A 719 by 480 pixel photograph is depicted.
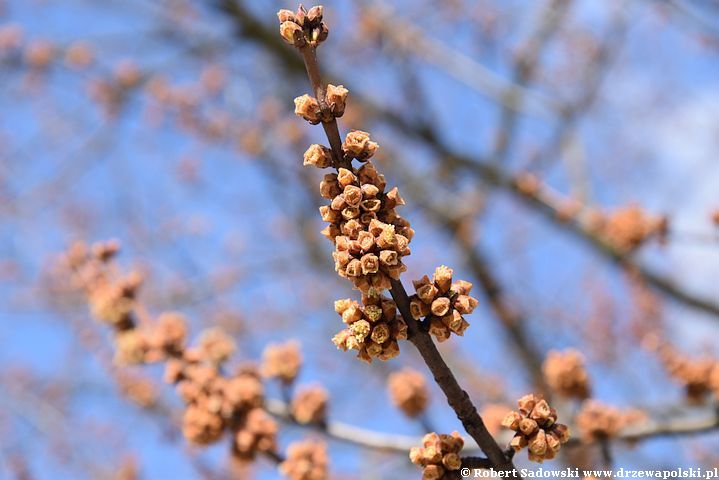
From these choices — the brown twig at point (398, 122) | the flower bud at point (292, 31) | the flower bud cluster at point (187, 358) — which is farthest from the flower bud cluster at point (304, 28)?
the brown twig at point (398, 122)

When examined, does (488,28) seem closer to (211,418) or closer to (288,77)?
(288,77)

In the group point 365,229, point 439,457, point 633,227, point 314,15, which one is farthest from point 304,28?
point 633,227

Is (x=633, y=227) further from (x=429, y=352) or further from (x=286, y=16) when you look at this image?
(x=286, y=16)

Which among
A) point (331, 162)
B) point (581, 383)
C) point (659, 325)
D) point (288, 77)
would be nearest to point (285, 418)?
point (581, 383)

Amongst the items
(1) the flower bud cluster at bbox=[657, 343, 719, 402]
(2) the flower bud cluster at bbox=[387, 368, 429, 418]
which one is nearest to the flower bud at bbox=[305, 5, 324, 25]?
(2) the flower bud cluster at bbox=[387, 368, 429, 418]

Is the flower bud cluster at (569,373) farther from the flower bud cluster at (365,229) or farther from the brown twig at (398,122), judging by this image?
the brown twig at (398,122)
